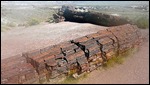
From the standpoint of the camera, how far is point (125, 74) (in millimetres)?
7316

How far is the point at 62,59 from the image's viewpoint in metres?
6.71

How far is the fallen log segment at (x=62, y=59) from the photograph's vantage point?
5.98 meters

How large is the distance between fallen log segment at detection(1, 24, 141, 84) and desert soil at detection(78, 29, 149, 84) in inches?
12.3

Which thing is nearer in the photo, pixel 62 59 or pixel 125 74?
pixel 62 59

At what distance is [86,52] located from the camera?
7254 mm

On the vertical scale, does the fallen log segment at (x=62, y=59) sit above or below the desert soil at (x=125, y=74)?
above

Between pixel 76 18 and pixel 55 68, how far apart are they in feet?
47.1

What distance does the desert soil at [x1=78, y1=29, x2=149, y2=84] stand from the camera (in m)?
6.93

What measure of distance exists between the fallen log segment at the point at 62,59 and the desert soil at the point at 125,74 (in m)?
0.31

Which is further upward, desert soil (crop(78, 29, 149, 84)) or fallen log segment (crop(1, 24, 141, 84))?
fallen log segment (crop(1, 24, 141, 84))

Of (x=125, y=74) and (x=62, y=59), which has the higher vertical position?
(x=62, y=59)

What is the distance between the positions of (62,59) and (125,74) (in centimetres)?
193

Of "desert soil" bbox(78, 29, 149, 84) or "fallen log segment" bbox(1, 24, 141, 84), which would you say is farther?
"desert soil" bbox(78, 29, 149, 84)

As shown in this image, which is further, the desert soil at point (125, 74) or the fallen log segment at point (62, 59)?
the desert soil at point (125, 74)
